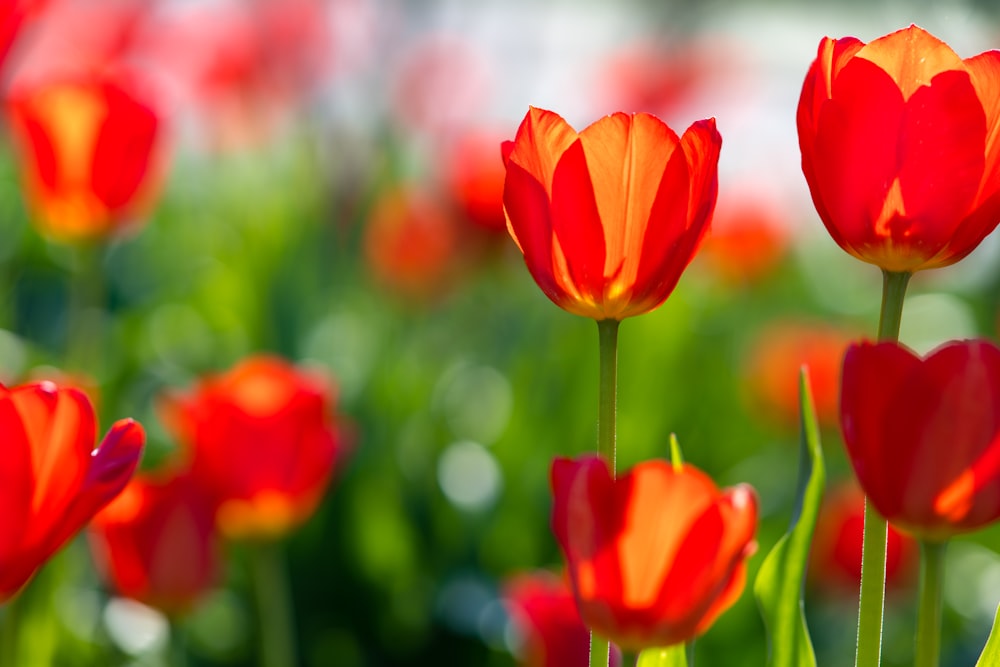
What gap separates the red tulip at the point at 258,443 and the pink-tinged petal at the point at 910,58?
0.55m

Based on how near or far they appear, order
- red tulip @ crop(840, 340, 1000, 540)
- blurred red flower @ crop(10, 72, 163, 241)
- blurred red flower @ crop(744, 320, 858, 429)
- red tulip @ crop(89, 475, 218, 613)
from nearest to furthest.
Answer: red tulip @ crop(840, 340, 1000, 540) → red tulip @ crop(89, 475, 218, 613) → blurred red flower @ crop(10, 72, 163, 241) → blurred red flower @ crop(744, 320, 858, 429)

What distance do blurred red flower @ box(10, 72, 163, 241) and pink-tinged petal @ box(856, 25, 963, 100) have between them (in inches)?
30.0

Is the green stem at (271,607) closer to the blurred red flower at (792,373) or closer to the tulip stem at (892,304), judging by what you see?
the tulip stem at (892,304)

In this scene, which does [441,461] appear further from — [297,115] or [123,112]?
[297,115]

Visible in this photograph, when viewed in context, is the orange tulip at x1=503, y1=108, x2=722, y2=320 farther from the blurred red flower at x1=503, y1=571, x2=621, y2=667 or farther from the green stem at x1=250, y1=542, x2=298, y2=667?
the green stem at x1=250, y1=542, x2=298, y2=667

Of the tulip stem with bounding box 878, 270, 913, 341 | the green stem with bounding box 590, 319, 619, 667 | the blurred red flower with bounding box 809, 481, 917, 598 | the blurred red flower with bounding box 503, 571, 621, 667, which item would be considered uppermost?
the tulip stem with bounding box 878, 270, 913, 341

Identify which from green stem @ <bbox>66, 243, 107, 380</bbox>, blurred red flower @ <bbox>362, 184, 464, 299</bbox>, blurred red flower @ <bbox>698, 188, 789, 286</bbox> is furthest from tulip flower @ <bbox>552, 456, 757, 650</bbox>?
blurred red flower @ <bbox>698, 188, 789, 286</bbox>

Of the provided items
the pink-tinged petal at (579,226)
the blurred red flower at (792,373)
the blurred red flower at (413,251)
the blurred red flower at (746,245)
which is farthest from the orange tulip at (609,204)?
the blurred red flower at (746,245)

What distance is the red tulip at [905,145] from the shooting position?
1.66 ft

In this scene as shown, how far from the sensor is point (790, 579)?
1.96ft

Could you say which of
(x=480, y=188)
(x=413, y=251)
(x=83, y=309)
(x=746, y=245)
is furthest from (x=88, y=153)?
(x=746, y=245)

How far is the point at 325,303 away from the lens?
2.03 m

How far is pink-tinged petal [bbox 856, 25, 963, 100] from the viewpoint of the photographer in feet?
1.69

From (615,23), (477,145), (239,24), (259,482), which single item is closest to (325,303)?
(477,145)
